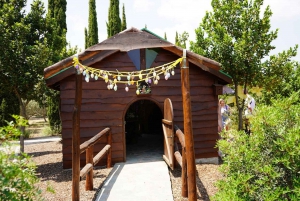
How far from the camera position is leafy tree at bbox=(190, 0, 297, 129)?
9.91m

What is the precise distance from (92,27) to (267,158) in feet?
93.4

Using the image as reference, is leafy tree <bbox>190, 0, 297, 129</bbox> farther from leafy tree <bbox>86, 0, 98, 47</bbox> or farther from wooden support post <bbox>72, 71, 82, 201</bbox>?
leafy tree <bbox>86, 0, 98, 47</bbox>

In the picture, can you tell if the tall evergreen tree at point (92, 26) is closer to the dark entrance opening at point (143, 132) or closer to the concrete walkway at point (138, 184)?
the dark entrance opening at point (143, 132)

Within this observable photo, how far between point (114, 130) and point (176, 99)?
214 cm

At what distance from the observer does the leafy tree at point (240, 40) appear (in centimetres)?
991

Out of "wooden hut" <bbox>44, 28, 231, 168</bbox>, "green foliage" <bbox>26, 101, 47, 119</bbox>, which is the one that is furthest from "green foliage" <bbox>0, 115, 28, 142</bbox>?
"green foliage" <bbox>26, 101, 47, 119</bbox>

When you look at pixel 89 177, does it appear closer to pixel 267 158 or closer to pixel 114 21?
pixel 267 158

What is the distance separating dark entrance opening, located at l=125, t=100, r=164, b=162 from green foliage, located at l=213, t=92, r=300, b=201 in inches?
210

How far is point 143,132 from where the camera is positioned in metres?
15.6

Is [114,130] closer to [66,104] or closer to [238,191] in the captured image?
[66,104]

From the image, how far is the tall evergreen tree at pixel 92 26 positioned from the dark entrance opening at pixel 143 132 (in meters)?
15.7

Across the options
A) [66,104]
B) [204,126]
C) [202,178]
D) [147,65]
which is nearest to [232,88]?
[204,126]

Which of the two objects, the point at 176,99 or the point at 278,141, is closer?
the point at 278,141

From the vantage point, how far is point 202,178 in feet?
21.6
